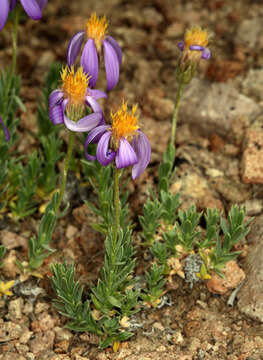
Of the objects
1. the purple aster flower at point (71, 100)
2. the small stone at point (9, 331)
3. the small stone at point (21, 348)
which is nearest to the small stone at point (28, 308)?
the small stone at point (9, 331)

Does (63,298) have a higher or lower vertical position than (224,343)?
higher

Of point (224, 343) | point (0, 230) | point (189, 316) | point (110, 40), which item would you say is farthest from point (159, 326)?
point (110, 40)

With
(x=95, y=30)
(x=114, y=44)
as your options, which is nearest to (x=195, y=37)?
(x=114, y=44)

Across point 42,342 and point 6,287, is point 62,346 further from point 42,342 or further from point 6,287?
point 6,287

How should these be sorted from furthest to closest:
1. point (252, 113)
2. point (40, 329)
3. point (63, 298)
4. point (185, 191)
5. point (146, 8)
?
1. point (146, 8)
2. point (252, 113)
3. point (185, 191)
4. point (40, 329)
5. point (63, 298)

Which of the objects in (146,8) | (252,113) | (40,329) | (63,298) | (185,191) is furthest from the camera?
(146,8)

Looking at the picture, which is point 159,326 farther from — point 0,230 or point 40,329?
point 0,230
